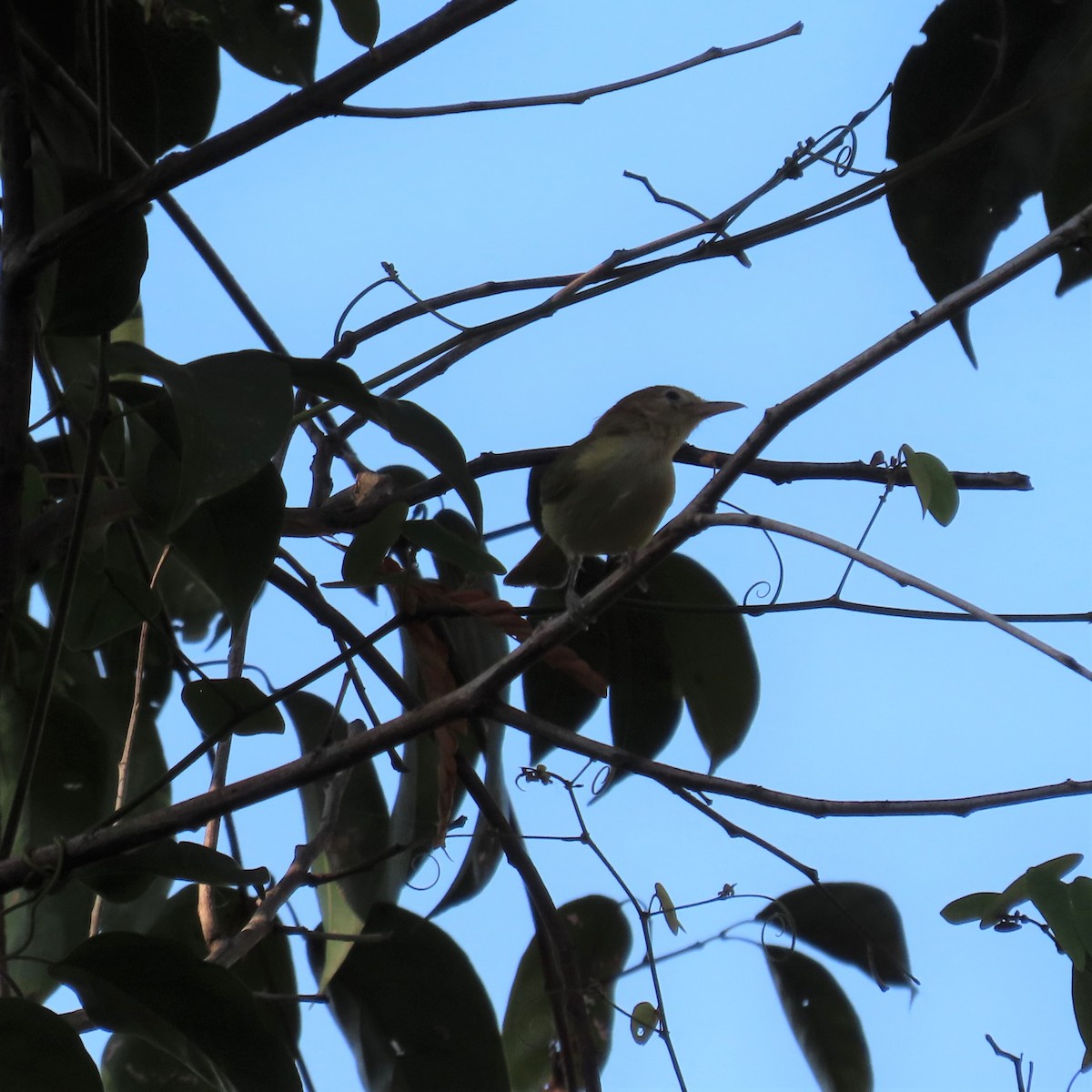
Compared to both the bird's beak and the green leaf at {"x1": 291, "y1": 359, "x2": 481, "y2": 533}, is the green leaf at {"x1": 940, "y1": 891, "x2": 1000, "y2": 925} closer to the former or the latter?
the green leaf at {"x1": 291, "y1": 359, "x2": 481, "y2": 533}

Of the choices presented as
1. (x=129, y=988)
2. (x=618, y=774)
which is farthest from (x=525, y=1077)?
(x=129, y=988)

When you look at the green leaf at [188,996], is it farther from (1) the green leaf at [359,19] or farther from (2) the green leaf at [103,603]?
(1) the green leaf at [359,19]

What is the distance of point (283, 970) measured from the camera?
A: 78.7 inches

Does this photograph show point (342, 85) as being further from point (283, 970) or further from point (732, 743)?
point (283, 970)

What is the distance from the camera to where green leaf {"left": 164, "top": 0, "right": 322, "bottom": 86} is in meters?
1.75

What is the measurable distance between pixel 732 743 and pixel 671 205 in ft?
2.89

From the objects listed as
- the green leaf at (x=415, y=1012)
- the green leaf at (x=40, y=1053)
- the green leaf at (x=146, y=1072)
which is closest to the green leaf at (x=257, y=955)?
the green leaf at (x=415, y=1012)

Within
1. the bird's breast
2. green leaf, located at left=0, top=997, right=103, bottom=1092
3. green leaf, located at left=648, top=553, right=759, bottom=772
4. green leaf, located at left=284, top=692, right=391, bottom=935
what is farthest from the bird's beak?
green leaf, located at left=0, top=997, right=103, bottom=1092

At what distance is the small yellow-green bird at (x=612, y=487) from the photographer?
8.52ft

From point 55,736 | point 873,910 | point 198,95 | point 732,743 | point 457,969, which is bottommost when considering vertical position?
point 457,969

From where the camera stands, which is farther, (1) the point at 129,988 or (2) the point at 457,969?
(2) the point at 457,969

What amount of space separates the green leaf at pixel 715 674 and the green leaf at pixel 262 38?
966 millimetres

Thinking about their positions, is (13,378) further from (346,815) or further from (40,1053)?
(346,815)

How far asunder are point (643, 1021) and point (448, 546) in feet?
2.40
